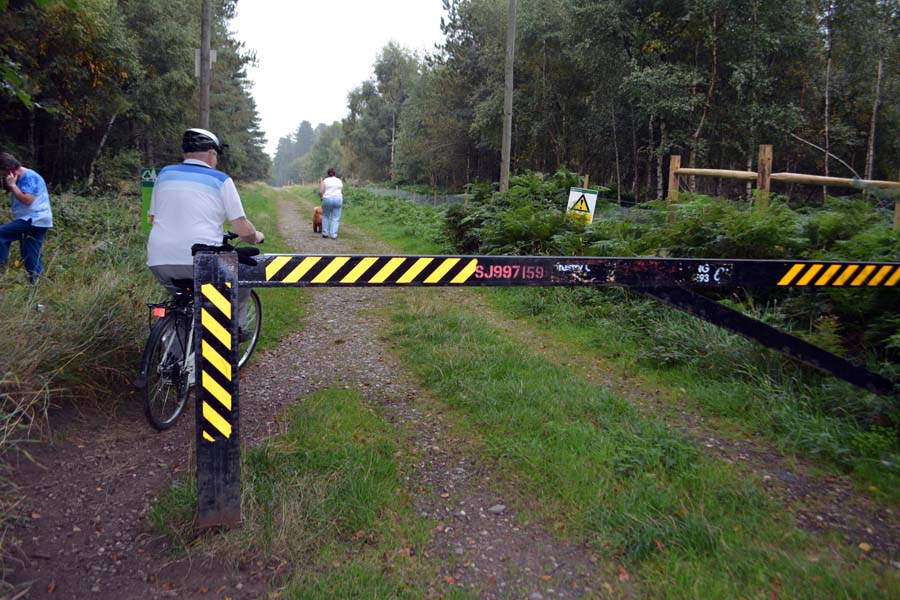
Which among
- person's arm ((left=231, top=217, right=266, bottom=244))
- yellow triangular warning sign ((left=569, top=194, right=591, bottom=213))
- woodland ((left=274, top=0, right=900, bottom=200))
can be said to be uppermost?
woodland ((left=274, top=0, right=900, bottom=200))

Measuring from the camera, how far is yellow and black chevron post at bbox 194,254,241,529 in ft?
10.5

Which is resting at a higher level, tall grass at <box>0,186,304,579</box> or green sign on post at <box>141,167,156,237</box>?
green sign on post at <box>141,167,156,237</box>

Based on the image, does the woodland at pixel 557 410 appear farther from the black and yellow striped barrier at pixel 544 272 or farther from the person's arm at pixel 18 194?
the black and yellow striped barrier at pixel 544 272

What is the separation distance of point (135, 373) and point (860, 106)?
3650cm

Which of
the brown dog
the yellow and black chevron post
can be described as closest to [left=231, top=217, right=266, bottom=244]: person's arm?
the yellow and black chevron post

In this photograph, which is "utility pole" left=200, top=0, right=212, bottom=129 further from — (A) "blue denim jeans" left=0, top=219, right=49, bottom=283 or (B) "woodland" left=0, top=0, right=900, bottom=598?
(A) "blue denim jeans" left=0, top=219, right=49, bottom=283

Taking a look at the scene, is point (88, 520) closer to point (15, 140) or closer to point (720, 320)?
point (720, 320)

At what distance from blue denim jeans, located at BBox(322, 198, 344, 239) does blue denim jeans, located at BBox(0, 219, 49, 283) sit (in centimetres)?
871

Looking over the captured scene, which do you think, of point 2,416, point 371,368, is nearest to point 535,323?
point 371,368

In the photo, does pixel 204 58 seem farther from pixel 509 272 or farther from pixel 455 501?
pixel 455 501

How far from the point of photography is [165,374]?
468 centimetres

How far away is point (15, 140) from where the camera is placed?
22.6m

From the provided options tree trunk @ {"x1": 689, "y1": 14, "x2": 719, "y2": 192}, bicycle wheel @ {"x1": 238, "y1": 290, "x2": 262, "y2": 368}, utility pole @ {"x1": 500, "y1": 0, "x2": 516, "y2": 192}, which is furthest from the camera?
tree trunk @ {"x1": 689, "y1": 14, "x2": 719, "y2": 192}

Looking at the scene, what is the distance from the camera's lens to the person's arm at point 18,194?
7559 millimetres
